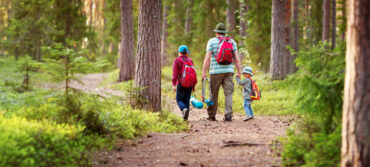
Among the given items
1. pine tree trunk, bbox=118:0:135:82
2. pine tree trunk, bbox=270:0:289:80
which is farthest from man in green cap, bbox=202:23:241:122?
pine tree trunk, bbox=118:0:135:82

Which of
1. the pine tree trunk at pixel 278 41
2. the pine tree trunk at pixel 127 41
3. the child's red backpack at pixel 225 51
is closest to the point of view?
the child's red backpack at pixel 225 51

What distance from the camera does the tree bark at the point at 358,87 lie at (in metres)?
3.61

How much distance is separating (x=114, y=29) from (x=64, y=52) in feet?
62.7

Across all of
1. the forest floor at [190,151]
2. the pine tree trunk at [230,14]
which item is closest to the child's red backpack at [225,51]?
the forest floor at [190,151]

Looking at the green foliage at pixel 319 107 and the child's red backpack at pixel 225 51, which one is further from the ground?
the child's red backpack at pixel 225 51

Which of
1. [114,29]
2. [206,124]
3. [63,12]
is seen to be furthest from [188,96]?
[63,12]

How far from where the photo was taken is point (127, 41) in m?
19.2

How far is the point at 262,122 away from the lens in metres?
9.34

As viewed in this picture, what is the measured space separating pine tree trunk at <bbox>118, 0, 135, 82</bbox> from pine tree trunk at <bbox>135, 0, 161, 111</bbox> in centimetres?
1069

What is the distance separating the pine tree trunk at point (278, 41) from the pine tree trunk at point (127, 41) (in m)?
7.37

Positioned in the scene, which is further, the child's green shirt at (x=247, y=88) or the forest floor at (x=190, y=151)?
the child's green shirt at (x=247, y=88)

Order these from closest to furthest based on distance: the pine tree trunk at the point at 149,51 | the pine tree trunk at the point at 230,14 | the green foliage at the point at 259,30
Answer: the pine tree trunk at the point at 149,51, the pine tree trunk at the point at 230,14, the green foliage at the point at 259,30

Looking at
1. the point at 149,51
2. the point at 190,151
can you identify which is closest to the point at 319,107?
the point at 190,151

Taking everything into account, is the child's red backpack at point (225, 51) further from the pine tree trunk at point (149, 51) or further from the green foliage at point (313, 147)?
the green foliage at point (313, 147)
